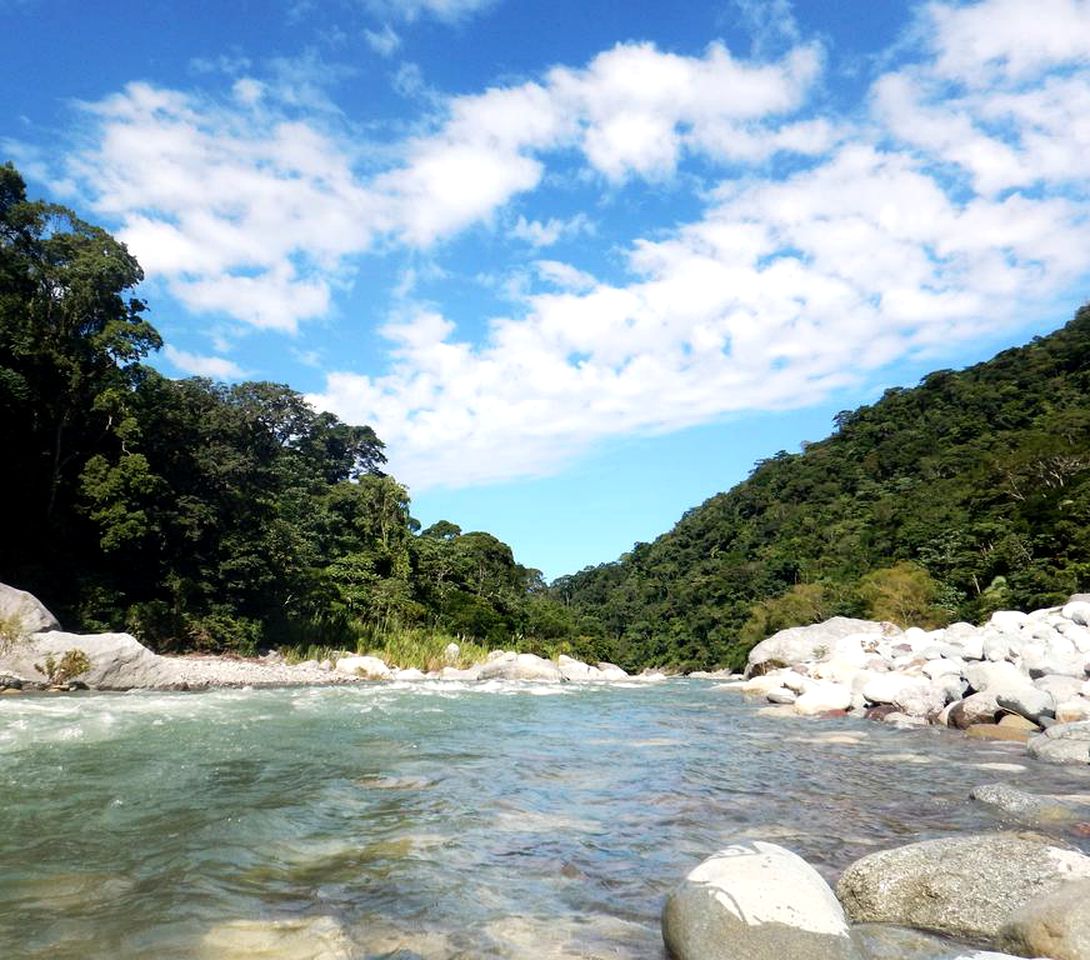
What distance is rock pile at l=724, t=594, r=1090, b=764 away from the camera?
10.3m

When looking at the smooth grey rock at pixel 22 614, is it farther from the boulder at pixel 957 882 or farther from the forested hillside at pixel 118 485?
the boulder at pixel 957 882

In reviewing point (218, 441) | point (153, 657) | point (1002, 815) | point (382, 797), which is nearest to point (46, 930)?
point (382, 797)

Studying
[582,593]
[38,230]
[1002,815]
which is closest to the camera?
[1002,815]

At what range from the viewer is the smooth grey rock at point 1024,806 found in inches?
217

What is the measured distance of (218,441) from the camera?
30875 millimetres

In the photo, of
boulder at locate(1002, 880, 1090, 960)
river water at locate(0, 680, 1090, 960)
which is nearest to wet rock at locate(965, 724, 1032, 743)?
river water at locate(0, 680, 1090, 960)

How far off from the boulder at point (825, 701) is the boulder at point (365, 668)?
53.5 ft

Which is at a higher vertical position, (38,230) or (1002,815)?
(38,230)

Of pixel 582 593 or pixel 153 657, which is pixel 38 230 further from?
pixel 582 593

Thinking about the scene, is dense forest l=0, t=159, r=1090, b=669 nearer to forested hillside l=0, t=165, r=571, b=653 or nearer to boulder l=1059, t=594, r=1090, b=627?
forested hillside l=0, t=165, r=571, b=653

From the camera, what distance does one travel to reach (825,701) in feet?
47.5

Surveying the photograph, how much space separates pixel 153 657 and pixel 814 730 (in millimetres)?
16086

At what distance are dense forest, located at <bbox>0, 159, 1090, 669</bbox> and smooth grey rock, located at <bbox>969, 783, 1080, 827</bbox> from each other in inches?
980

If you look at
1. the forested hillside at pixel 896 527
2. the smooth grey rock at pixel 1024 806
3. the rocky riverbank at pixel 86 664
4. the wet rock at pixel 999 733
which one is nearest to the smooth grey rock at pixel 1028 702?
the wet rock at pixel 999 733
